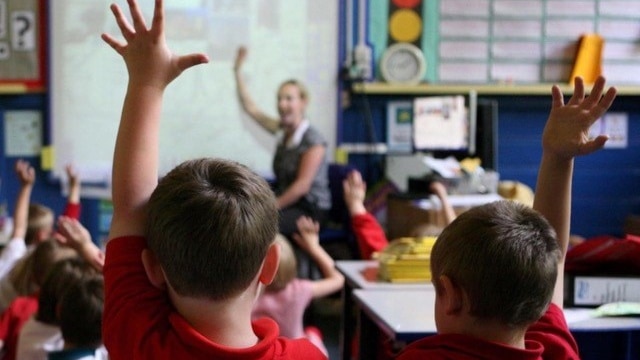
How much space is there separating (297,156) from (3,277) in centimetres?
223

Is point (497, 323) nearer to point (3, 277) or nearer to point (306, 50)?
point (3, 277)

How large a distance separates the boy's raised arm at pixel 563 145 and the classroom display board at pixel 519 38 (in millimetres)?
4180

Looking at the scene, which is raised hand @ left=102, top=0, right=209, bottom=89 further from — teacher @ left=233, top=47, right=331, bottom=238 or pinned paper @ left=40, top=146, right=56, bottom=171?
pinned paper @ left=40, top=146, right=56, bottom=171

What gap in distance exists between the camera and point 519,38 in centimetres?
562

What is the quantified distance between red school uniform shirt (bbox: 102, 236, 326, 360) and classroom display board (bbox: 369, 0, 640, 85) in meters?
4.51

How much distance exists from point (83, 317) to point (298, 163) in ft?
9.90

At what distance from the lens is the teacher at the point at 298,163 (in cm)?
482

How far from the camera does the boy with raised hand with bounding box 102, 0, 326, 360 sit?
3.40ft

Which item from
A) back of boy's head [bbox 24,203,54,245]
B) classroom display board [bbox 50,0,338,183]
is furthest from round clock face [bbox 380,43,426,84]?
back of boy's head [bbox 24,203,54,245]

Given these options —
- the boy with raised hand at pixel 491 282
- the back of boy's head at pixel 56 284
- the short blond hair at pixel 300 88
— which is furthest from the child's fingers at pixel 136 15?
the short blond hair at pixel 300 88

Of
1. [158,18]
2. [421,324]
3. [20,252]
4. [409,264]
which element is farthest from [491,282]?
[20,252]

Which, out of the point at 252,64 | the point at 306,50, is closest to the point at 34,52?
the point at 252,64

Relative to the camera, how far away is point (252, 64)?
544cm

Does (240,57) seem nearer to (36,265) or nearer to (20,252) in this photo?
(20,252)
